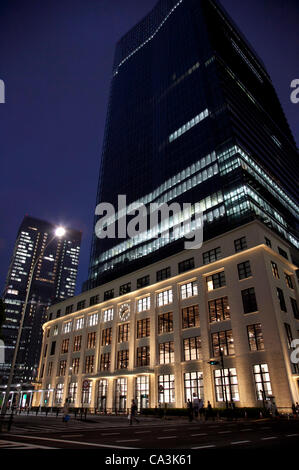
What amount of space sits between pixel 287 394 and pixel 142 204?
55.1m

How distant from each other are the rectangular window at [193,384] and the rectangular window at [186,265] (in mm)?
14632

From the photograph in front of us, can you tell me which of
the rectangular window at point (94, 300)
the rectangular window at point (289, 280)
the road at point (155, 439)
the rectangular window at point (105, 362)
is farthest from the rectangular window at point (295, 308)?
the rectangular window at point (94, 300)

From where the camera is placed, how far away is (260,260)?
118ft

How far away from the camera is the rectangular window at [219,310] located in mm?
37600

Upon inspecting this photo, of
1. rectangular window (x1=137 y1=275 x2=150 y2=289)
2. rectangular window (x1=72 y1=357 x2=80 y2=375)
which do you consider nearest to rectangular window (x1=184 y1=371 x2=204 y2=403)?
rectangular window (x1=137 y1=275 x2=150 y2=289)

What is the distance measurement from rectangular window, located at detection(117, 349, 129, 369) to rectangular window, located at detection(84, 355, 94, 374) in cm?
776

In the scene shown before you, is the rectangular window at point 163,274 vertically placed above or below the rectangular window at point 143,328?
above

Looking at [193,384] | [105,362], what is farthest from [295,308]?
[105,362]

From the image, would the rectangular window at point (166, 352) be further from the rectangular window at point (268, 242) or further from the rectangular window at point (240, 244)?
the rectangular window at point (268, 242)

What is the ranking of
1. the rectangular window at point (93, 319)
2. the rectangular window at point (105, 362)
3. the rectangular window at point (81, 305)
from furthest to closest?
the rectangular window at point (81, 305) < the rectangular window at point (93, 319) < the rectangular window at point (105, 362)

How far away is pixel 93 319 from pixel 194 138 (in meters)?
46.9

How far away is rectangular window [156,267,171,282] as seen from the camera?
47.9 meters

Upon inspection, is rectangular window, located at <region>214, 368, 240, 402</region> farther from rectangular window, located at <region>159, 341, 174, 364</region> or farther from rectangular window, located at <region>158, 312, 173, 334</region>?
rectangular window, located at <region>158, 312, 173, 334</region>
